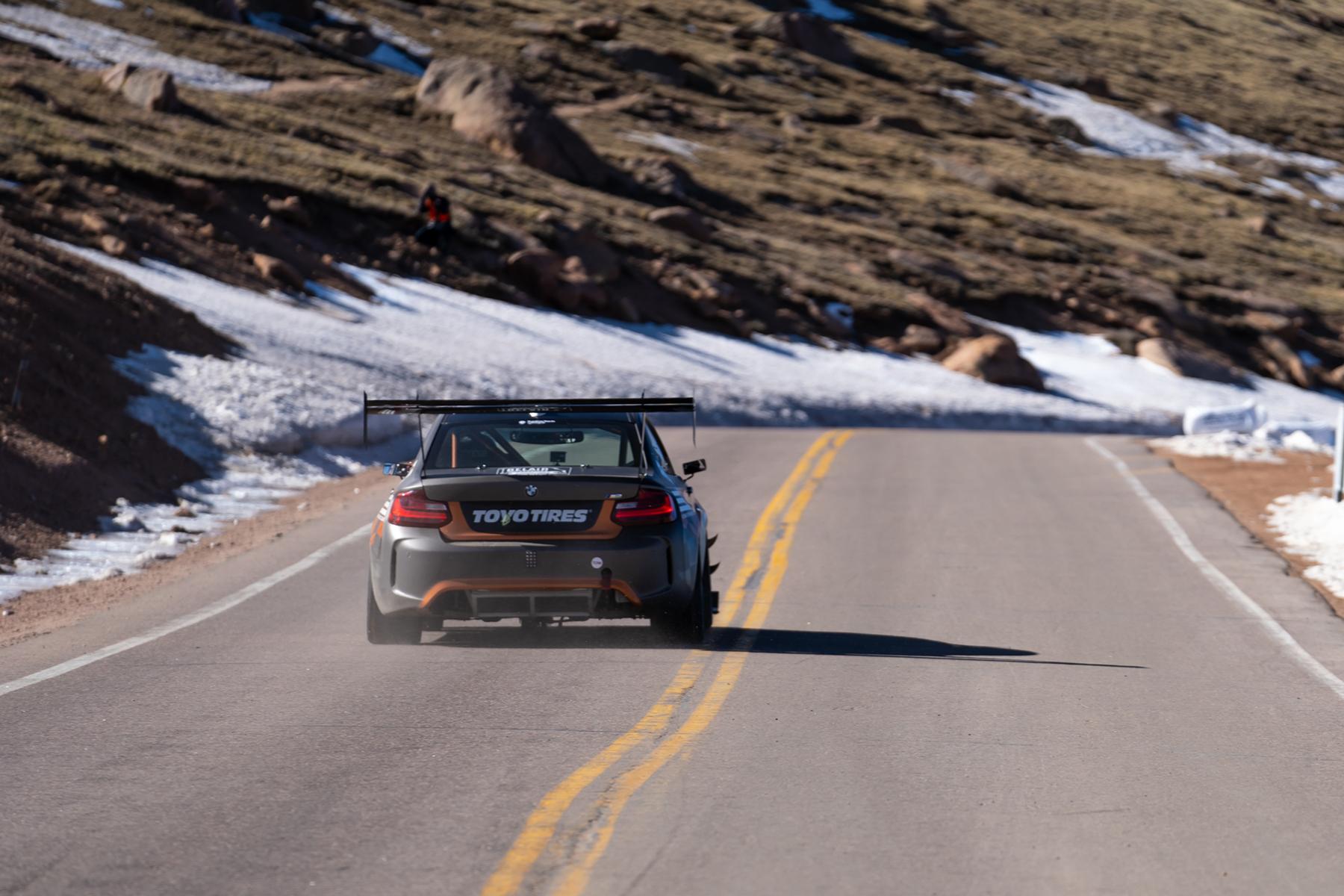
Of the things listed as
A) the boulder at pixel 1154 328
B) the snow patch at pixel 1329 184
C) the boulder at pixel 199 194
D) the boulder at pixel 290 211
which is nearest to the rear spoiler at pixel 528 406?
the boulder at pixel 199 194

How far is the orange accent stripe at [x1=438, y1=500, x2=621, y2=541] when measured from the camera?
36.0 ft

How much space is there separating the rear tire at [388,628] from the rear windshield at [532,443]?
992 millimetres

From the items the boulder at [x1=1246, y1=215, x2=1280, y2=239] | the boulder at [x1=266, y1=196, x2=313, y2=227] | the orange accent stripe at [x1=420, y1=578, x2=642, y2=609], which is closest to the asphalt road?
the orange accent stripe at [x1=420, y1=578, x2=642, y2=609]

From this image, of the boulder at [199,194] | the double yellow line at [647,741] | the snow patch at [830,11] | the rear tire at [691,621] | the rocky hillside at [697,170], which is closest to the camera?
the double yellow line at [647,741]

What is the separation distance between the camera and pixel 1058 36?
5246 inches

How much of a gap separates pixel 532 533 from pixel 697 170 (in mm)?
65592

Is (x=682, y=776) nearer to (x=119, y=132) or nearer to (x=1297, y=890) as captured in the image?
(x=1297, y=890)

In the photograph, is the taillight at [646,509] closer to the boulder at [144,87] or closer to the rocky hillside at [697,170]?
the rocky hillside at [697,170]

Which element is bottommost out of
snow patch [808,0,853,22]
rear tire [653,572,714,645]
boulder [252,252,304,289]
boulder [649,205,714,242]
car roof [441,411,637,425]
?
boulder [252,252,304,289]

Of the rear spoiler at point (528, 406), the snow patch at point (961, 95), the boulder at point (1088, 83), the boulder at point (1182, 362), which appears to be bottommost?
the boulder at point (1182, 362)

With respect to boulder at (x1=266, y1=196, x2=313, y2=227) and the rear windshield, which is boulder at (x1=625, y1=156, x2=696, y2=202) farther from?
the rear windshield

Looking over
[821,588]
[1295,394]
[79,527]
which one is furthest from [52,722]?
[1295,394]

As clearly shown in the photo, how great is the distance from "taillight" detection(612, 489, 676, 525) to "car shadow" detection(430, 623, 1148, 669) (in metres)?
0.97

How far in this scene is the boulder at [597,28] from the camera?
327 feet
